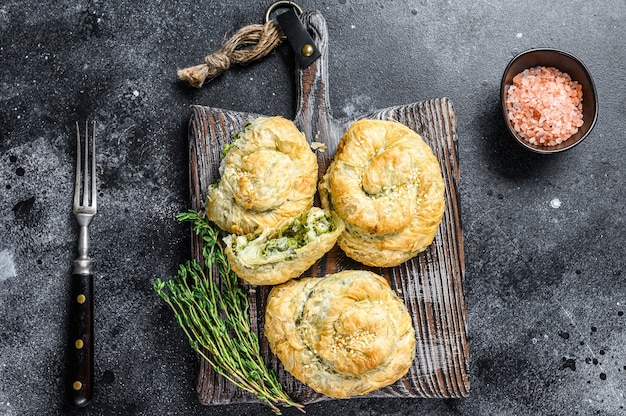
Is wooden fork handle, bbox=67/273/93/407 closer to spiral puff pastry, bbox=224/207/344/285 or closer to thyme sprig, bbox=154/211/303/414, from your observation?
thyme sprig, bbox=154/211/303/414

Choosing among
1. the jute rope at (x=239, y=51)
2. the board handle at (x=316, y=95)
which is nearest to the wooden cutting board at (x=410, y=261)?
the board handle at (x=316, y=95)

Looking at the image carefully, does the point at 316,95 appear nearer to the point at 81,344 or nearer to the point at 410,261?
the point at 410,261

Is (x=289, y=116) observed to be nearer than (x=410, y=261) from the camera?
No

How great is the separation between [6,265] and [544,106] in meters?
3.37

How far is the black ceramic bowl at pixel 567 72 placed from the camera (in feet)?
12.8

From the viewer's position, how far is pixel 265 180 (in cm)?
341

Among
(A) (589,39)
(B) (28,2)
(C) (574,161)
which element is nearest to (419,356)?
(C) (574,161)

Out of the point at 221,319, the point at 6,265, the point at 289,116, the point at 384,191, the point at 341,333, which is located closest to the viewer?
the point at 341,333

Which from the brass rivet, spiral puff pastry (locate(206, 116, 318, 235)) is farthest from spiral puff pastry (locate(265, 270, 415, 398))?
the brass rivet

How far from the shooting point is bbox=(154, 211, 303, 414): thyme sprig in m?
3.60

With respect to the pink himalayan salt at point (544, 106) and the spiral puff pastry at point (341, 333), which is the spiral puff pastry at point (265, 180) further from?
the pink himalayan salt at point (544, 106)

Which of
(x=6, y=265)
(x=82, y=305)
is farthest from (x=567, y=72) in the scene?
(x=6, y=265)

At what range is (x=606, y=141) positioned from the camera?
13.8 feet

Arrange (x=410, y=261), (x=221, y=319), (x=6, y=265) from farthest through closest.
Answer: (x=6, y=265) → (x=410, y=261) → (x=221, y=319)
